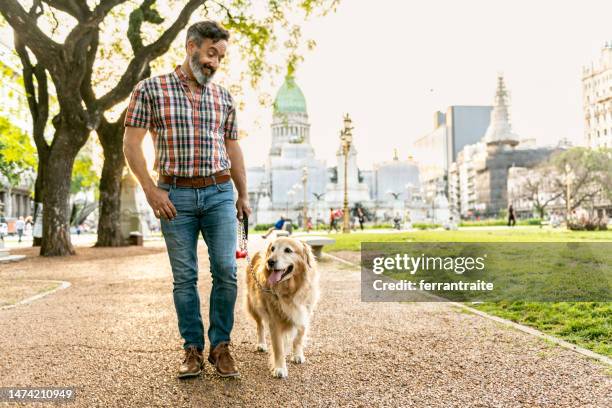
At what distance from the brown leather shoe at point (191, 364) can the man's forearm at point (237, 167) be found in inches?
45.6

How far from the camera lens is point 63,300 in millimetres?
8203

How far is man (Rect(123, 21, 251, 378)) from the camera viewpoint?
13.2 ft

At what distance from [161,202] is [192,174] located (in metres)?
0.28

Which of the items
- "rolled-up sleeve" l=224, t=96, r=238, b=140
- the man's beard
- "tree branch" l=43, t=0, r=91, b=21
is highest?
"tree branch" l=43, t=0, r=91, b=21

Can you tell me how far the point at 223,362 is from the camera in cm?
407

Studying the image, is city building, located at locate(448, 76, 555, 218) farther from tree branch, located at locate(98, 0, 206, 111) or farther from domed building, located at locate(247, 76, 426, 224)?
tree branch, located at locate(98, 0, 206, 111)

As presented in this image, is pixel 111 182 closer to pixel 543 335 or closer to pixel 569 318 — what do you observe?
pixel 569 318

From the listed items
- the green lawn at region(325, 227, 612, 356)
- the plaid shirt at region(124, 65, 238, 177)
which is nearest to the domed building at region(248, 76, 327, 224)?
the green lawn at region(325, 227, 612, 356)

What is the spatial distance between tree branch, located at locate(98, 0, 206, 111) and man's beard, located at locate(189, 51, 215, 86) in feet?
41.5

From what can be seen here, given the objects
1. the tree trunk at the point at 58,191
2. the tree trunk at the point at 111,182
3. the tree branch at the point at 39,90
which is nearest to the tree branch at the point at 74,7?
the tree trunk at the point at 58,191

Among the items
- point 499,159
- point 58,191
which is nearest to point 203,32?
point 58,191

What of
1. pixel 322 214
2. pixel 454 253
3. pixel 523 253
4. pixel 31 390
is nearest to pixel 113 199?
pixel 454 253

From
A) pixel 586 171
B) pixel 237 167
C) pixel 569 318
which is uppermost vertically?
pixel 586 171

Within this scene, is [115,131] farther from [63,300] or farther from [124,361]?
[124,361]
